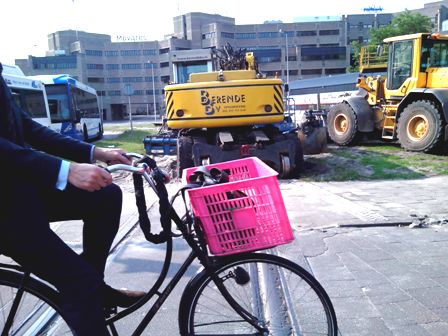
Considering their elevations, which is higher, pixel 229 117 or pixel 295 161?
pixel 229 117

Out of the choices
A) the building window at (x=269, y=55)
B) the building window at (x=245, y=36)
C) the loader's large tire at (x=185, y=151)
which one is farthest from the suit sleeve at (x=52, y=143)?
the building window at (x=245, y=36)

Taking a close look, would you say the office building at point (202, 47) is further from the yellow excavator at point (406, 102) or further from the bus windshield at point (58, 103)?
the yellow excavator at point (406, 102)

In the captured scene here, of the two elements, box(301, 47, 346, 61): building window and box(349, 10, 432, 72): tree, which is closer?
box(349, 10, 432, 72): tree

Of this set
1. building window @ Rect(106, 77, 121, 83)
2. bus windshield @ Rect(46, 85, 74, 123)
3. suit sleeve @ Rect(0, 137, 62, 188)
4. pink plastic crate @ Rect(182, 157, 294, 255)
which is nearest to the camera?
suit sleeve @ Rect(0, 137, 62, 188)

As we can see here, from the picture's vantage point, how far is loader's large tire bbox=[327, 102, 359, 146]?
44.8ft

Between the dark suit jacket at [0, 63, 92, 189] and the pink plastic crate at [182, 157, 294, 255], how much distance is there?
0.69 m

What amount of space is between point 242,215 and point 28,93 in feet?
46.7

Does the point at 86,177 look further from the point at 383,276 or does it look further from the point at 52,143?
the point at 383,276

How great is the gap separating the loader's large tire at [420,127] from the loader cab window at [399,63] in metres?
1.23

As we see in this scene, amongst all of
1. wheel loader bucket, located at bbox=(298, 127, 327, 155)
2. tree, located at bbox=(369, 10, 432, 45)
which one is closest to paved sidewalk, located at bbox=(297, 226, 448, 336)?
wheel loader bucket, located at bbox=(298, 127, 327, 155)

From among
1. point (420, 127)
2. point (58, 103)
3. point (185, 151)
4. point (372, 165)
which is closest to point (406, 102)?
point (420, 127)

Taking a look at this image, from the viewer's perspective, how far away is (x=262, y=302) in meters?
3.41

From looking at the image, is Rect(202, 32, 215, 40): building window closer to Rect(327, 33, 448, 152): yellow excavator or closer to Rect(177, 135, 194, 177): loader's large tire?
Rect(327, 33, 448, 152): yellow excavator

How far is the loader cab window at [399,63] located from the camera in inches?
480
